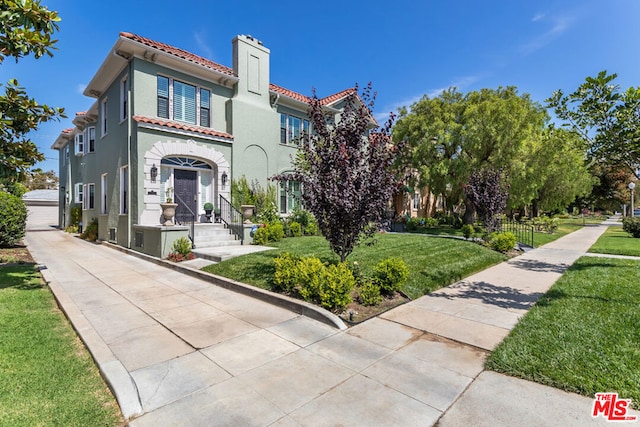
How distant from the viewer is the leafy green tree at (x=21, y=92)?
5.99 m

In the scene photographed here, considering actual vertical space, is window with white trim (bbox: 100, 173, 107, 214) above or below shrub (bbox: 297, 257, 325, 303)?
above

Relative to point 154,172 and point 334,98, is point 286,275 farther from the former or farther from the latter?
point 334,98

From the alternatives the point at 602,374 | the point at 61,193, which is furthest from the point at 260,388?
the point at 61,193

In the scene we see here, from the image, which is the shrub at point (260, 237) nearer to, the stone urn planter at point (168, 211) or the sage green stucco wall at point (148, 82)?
the stone urn planter at point (168, 211)

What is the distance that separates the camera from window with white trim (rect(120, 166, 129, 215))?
1250cm

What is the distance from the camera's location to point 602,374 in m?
3.34

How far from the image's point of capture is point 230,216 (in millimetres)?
13570

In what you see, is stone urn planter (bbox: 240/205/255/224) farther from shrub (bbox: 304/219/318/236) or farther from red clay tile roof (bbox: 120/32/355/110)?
red clay tile roof (bbox: 120/32/355/110)

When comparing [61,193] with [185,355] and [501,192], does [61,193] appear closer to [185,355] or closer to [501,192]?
[185,355]

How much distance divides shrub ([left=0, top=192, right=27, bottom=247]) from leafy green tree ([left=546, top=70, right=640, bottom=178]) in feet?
58.8

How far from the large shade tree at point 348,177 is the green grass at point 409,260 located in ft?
6.02

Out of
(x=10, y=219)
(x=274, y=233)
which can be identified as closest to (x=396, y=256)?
(x=274, y=233)

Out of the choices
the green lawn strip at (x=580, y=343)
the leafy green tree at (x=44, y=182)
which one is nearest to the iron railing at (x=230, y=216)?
the green lawn strip at (x=580, y=343)

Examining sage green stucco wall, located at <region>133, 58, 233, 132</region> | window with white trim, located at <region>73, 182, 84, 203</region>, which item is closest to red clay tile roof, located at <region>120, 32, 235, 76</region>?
sage green stucco wall, located at <region>133, 58, 233, 132</region>
